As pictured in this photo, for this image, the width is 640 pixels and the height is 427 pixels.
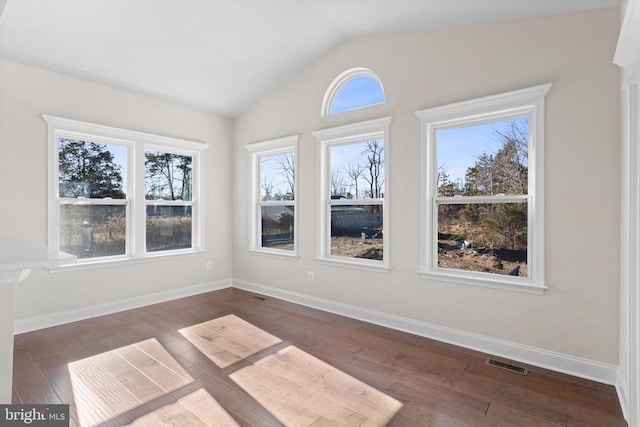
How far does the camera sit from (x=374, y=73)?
3.78 m

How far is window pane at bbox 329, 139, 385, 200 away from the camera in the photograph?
152 inches

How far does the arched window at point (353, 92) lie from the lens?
3844 millimetres

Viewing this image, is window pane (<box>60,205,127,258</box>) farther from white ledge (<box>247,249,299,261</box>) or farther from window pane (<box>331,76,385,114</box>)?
window pane (<box>331,76,385,114</box>)

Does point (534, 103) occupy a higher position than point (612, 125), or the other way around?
point (534, 103)

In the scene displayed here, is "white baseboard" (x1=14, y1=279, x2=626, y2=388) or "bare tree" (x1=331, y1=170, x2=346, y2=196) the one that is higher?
"bare tree" (x1=331, y1=170, x2=346, y2=196)

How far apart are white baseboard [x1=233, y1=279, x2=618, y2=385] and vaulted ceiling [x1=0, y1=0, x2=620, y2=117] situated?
8.85 feet

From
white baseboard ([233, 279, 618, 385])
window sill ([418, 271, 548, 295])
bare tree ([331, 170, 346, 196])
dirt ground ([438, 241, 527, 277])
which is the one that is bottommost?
white baseboard ([233, 279, 618, 385])

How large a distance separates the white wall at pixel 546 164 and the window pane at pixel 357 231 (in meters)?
0.24

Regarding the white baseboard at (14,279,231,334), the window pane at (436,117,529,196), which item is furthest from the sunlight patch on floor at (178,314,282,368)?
the window pane at (436,117,529,196)

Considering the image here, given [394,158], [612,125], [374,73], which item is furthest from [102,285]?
[612,125]

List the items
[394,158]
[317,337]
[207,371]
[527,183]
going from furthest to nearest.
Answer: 1. [394,158]
2. [317,337]
3. [527,183]
4. [207,371]

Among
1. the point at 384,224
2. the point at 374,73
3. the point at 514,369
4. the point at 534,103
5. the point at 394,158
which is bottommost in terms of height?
the point at 514,369

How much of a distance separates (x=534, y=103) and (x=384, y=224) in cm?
Answer: 174

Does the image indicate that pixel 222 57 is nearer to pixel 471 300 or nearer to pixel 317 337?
pixel 317 337
